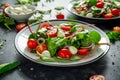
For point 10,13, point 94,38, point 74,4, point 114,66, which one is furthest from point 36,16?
point 114,66

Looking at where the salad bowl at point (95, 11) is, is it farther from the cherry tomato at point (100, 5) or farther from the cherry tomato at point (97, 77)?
the cherry tomato at point (97, 77)

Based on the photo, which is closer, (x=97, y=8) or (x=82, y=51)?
(x=82, y=51)

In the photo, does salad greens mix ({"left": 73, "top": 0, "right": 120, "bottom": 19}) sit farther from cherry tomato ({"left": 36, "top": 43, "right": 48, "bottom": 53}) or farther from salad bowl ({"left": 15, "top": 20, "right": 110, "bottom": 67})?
cherry tomato ({"left": 36, "top": 43, "right": 48, "bottom": 53})

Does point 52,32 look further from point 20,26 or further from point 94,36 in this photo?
point 20,26

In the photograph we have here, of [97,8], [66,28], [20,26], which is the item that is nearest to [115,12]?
[97,8]

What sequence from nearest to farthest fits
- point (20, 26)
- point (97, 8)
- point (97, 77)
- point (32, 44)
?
point (97, 77), point (32, 44), point (20, 26), point (97, 8)

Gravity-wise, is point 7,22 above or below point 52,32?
below

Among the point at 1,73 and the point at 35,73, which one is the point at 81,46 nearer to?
the point at 35,73
